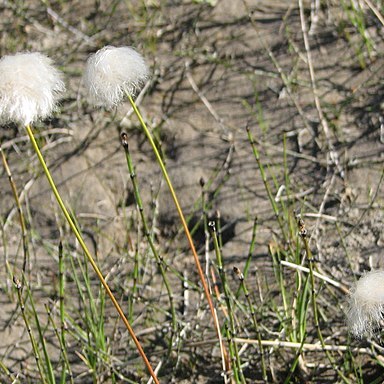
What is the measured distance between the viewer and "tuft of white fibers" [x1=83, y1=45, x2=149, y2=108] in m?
1.61

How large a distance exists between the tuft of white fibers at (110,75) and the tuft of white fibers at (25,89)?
8 centimetres

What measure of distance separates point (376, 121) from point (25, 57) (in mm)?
1370

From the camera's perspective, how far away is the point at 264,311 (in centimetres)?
218

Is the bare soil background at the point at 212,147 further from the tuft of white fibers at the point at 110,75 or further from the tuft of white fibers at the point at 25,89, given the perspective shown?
the tuft of white fibers at the point at 25,89

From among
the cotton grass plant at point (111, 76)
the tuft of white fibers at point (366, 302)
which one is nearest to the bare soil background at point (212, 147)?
the tuft of white fibers at point (366, 302)

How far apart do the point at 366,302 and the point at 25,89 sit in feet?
2.53

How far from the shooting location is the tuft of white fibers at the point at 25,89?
151 cm

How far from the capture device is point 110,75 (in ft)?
5.26

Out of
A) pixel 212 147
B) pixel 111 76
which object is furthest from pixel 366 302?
pixel 212 147

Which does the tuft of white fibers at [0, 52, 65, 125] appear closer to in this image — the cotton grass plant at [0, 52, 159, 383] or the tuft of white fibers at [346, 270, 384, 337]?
the cotton grass plant at [0, 52, 159, 383]

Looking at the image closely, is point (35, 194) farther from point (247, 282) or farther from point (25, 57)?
point (25, 57)

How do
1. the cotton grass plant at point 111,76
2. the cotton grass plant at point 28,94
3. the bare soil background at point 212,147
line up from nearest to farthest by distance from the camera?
the cotton grass plant at point 28,94
the cotton grass plant at point 111,76
the bare soil background at point 212,147

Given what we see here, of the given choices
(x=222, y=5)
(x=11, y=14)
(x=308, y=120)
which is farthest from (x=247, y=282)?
(x=11, y=14)

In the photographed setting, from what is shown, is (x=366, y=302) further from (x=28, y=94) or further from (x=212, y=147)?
(x=212, y=147)
